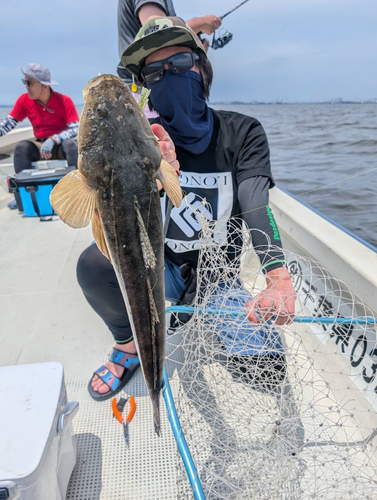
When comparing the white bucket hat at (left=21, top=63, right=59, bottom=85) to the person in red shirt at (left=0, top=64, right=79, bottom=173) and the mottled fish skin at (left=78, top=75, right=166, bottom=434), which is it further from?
the mottled fish skin at (left=78, top=75, right=166, bottom=434)

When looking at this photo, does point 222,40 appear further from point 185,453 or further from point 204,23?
point 185,453

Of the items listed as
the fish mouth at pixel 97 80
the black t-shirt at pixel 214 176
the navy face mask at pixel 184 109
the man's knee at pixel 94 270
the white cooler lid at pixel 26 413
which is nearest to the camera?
the white cooler lid at pixel 26 413

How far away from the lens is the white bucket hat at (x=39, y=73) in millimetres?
5727

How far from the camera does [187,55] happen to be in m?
2.24

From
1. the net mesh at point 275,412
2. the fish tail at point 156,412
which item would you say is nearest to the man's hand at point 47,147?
the net mesh at point 275,412

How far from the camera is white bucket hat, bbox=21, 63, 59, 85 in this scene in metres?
5.73

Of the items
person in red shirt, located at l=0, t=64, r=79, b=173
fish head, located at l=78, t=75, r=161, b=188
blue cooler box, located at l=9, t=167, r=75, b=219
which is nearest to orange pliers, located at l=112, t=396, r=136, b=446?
fish head, located at l=78, t=75, r=161, b=188

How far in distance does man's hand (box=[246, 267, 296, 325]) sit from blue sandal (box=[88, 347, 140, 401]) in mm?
1113

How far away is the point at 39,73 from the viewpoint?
5.84m

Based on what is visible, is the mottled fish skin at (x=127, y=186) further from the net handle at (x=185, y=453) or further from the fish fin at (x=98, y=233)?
the net handle at (x=185, y=453)

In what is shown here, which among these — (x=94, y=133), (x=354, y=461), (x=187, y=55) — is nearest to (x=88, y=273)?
(x=94, y=133)

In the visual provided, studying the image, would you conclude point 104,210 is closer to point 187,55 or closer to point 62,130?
point 187,55

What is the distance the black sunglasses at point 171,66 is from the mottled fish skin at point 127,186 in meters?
0.97

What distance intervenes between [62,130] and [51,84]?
2.78 ft
